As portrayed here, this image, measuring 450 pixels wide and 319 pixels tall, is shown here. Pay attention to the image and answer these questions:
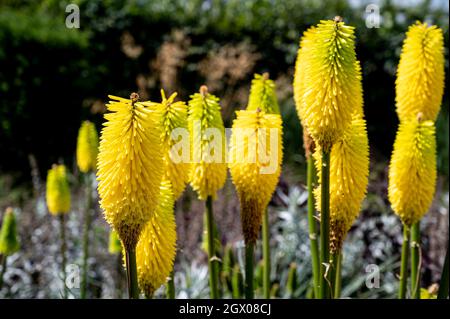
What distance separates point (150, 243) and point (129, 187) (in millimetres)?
393

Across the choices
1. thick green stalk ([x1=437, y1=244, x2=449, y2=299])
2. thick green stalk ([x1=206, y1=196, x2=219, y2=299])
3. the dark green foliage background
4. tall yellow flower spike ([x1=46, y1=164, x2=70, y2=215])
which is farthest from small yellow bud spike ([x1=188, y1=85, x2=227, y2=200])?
the dark green foliage background

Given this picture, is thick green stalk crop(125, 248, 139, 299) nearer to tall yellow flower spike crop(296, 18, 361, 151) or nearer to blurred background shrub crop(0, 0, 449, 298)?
tall yellow flower spike crop(296, 18, 361, 151)

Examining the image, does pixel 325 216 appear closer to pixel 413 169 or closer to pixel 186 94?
pixel 413 169

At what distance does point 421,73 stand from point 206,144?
1.00 metres

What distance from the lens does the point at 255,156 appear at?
2.28m

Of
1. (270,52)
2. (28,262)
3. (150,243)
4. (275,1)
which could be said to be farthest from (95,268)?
(275,1)

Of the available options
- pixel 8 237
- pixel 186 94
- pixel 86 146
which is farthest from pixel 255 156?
pixel 186 94

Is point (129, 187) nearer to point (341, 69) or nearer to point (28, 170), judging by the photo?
point (341, 69)

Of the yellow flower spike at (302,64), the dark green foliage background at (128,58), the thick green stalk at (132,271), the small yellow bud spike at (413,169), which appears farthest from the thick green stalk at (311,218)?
the dark green foliage background at (128,58)

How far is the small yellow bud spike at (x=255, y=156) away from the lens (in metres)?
2.28

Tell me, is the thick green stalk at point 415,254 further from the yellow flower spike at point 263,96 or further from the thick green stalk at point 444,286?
the yellow flower spike at point 263,96

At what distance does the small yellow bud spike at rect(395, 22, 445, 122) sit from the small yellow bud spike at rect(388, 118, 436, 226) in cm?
26

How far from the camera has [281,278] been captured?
4.98m

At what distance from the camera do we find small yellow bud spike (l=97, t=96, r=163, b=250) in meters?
1.82
